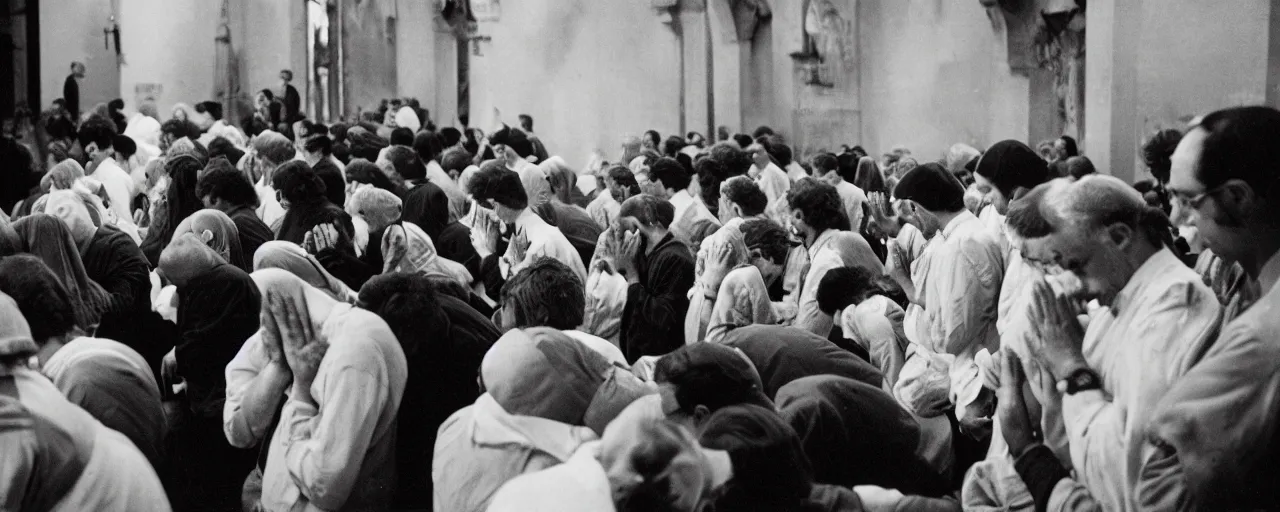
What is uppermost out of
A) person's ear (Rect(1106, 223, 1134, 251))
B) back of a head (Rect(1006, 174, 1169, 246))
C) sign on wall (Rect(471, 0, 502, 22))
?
sign on wall (Rect(471, 0, 502, 22))

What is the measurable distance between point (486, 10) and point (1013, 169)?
18343 millimetres

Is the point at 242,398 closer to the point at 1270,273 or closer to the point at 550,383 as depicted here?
the point at 550,383

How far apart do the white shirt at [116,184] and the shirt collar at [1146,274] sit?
10170 millimetres

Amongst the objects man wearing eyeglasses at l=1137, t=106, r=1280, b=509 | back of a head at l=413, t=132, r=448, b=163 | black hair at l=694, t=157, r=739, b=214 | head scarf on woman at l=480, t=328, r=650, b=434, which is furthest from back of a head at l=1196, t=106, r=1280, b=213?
back of a head at l=413, t=132, r=448, b=163

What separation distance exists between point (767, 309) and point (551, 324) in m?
2.48

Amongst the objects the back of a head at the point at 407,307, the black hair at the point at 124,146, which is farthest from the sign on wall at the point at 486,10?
the back of a head at the point at 407,307

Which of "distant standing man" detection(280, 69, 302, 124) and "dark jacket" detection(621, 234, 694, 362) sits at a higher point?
"distant standing man" detection(280, 69, 302, 124)

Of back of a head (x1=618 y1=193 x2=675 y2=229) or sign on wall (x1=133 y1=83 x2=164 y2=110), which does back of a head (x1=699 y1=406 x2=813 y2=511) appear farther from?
sign on wall (x1=133 y1=83 x2=164 y2=110)

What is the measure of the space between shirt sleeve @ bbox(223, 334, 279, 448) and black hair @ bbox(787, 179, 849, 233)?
10.6ft

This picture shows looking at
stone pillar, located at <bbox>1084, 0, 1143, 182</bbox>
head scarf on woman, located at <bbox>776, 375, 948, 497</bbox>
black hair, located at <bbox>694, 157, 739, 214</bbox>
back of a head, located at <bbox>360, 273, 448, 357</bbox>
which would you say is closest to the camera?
head scarf on woman, located at <bbox>776, 375, 948, 497</bbox>

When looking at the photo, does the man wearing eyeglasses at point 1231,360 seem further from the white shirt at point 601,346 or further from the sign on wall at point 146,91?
the sign on wall at point 146,91

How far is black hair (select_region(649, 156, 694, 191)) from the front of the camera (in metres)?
11.3

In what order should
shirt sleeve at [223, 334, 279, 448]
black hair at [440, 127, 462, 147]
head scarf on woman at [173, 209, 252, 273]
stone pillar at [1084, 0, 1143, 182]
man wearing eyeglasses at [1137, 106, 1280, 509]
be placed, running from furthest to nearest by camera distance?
black hair at [440, 127, 462, 147] < stone pillar at [1084, 0, 1143, 182] < head scarf on woman at [173, 209, 252, 273] < shirt sleeve at [223, 334, 279, 448] < man wearing eyeglasses at [1137, 106, 1280, 509]

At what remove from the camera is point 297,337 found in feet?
17.2
